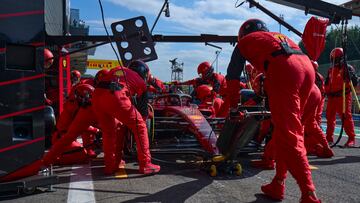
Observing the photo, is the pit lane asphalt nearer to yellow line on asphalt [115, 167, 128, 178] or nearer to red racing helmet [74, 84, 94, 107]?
yellow line on asphalt [115, 167, 128, 178]

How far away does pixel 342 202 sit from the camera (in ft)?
13.2

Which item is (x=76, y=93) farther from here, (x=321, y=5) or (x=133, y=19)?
(x=321, y=5)

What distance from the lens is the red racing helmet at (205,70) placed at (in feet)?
35.3

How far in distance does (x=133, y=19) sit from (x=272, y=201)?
2.88m

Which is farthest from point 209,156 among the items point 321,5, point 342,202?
point 321,5

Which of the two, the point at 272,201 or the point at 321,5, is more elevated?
the point at 321,5

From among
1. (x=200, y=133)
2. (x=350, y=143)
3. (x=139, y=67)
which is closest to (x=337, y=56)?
(x=350, y=143)

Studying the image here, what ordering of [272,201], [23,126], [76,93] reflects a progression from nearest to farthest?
[23,126]
[272,201]
[76,93]

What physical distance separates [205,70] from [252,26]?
638 cm

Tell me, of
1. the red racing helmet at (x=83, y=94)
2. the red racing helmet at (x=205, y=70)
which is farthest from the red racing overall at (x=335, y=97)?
the red racing helmet at (x=83, y=94)

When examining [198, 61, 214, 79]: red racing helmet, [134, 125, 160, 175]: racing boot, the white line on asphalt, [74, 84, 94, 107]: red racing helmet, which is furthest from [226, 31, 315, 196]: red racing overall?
[198, 61, 214, 79]: red racing helmet

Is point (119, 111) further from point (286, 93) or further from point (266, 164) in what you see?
point (286, 93)

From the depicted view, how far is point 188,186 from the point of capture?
4.68 meters

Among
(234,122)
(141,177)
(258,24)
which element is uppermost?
(258,24)
